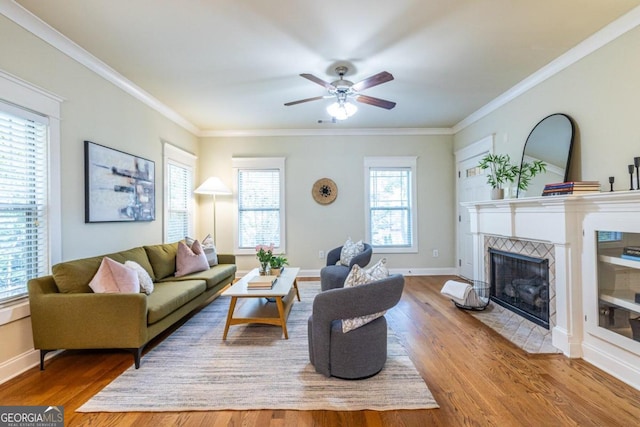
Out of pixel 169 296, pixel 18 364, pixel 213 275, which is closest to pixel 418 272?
pixel 213 275

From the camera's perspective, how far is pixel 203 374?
2.25m

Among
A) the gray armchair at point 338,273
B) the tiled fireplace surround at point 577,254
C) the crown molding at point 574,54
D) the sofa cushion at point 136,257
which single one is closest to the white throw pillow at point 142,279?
the sofa cushion at point 136,257

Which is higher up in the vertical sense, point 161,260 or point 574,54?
point 574,54

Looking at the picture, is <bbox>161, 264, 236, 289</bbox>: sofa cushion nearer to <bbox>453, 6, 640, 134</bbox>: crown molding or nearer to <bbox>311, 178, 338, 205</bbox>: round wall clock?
<bbox>311, 178, 338, 205</bbox>: round wall clock

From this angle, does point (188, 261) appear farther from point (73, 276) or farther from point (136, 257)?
point (73, 276)

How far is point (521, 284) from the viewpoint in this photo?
344 cm

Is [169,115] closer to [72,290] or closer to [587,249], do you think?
[72,290]

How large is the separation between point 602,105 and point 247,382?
3789 millimetres

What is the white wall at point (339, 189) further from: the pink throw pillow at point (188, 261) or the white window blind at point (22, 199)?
the white window blind at point (22, 199)

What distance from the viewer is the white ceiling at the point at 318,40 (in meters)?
2.24

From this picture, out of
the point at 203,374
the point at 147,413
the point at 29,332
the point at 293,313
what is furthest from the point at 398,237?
the point at 29,332

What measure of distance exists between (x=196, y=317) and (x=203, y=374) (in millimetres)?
1354

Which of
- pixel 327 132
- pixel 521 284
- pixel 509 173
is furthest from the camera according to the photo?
pixel 327 132

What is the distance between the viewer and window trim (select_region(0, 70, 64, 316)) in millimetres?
2236
